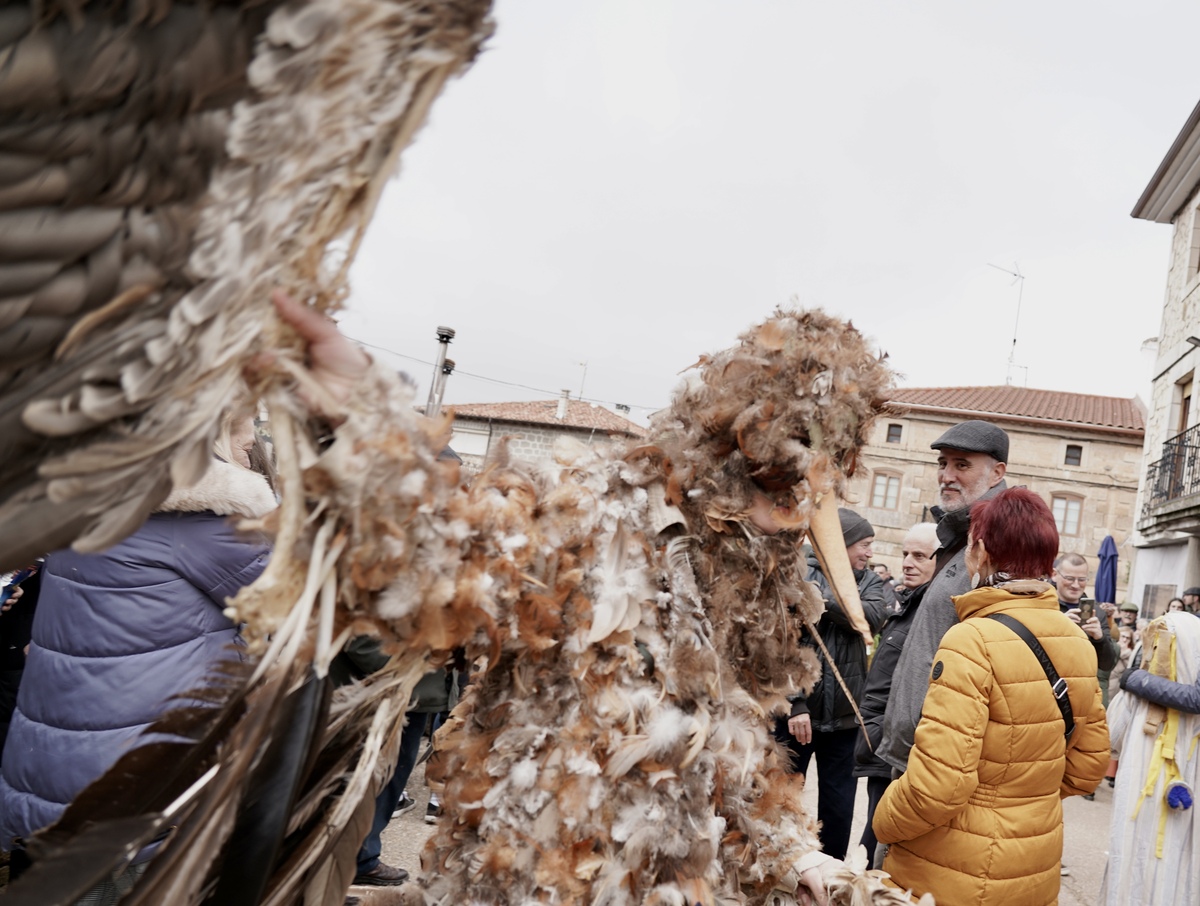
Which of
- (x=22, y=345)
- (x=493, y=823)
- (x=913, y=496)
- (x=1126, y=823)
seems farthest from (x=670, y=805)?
(x=913, y=496)

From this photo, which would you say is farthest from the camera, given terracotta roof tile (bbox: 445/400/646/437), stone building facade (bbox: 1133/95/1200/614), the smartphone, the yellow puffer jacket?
terracotta roof tile (bbox: 445/400/646/437)

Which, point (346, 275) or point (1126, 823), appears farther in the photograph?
point (1126, 823)

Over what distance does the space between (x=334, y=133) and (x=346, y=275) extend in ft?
0.63

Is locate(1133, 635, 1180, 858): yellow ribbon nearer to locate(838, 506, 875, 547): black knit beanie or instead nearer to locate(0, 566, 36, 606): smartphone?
locate(838, 506, 875, 547): black knit beanie

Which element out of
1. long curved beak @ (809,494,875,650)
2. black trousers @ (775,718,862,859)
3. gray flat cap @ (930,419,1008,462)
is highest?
gray flat cap @ (930,419,1008,462)

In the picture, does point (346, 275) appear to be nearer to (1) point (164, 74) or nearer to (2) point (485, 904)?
(1) point (164, 74)

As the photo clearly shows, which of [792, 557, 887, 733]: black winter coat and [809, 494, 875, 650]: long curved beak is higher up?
[809, 494, 875, 650]: long curved beak

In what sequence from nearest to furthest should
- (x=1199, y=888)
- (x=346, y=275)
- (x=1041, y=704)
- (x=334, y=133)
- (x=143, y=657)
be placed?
1. (x=334, y=133)
2. (x=346, y=275)
3. (x=143, y=657)
4. (x=1041, y=704)
5. (x=1199, y=888)

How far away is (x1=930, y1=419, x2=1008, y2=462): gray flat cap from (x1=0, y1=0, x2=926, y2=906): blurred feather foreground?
1.76m

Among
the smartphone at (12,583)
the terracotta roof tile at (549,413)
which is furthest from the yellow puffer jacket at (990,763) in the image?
the terracotta roof tile at (549,413)

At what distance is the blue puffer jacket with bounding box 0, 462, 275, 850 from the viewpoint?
6.36 ft

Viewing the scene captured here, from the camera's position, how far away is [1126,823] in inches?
139

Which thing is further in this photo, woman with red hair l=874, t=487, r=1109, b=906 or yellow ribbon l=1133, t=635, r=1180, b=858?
yellow ribbon l=1133, t=635, r=1180, b=858

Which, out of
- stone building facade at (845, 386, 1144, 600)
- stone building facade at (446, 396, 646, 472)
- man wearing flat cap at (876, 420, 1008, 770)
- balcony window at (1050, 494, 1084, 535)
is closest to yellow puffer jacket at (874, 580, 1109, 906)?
man wearing flat cap at (876, 420, 1008, 770)
